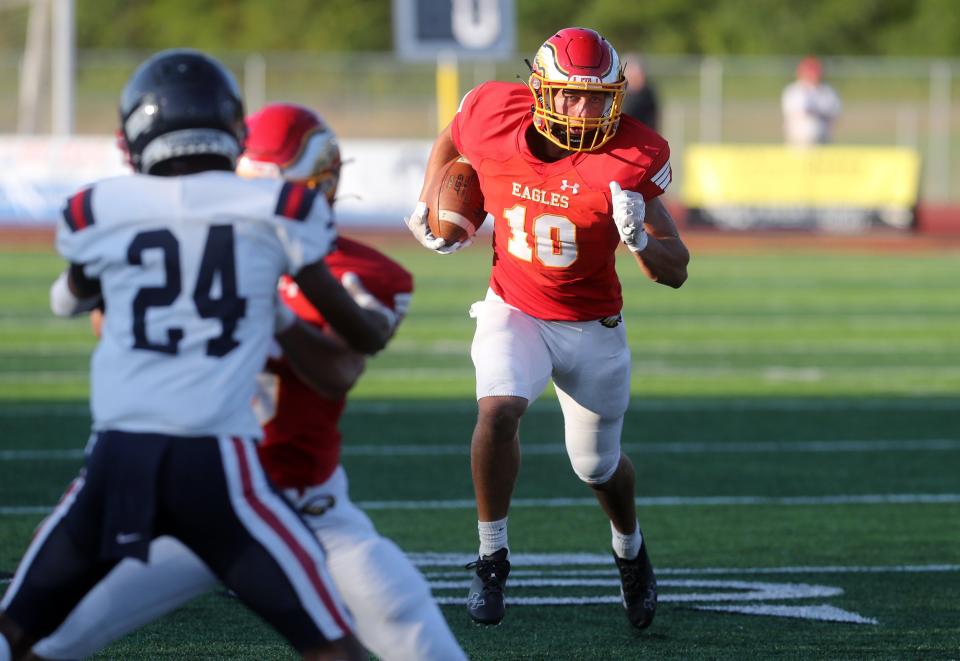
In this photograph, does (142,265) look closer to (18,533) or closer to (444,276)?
(18,533)

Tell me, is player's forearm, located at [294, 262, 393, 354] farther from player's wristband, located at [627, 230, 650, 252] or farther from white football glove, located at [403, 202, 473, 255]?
white football glove, located at [403, 202, 473, 255]

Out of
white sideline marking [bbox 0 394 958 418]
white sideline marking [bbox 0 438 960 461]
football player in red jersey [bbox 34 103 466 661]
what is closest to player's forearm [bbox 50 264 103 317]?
football player in red jersey [bbox 34 103 466 661]

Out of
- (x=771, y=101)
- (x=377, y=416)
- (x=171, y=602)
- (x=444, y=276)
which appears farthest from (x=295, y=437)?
(x=771, y=101)

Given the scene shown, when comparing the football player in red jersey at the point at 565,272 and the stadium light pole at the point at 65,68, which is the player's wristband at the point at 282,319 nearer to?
the football player in red jersey at the point at 565,272

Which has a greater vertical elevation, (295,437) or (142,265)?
(142,265)

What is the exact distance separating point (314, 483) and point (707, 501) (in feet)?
12.1

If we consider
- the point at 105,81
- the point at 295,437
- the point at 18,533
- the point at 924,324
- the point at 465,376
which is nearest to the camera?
the point at 295,437

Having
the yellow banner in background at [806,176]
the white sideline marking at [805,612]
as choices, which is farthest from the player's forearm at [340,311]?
the yellow banner in background at [806,176]

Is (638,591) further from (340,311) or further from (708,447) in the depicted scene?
(708,447)

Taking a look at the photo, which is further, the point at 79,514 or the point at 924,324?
the point at 924,324

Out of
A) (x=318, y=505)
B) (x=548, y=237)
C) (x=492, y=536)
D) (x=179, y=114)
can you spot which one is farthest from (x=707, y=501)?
(x=179, y=114)

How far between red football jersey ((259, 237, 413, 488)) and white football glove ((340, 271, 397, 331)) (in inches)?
1.0

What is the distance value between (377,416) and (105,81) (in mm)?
18853

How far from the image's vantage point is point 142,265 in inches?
116
